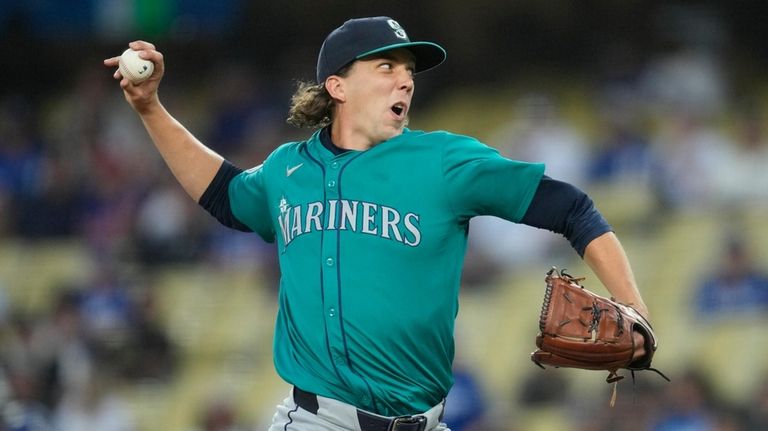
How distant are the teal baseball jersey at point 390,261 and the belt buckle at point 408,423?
0.09 feet

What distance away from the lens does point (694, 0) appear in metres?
9.38

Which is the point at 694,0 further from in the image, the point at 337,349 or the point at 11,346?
the point at 337,349

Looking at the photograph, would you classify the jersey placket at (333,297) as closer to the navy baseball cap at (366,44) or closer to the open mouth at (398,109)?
the open mouth at (398,109)

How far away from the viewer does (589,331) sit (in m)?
3.29

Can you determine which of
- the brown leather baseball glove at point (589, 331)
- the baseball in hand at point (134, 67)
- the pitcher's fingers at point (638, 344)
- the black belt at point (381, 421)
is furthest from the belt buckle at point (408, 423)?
the baseball in hand at point (134, 67)

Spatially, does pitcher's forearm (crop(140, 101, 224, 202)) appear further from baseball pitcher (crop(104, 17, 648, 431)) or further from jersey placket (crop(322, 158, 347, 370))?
jersey placket (crop(322, 158, 347, 370))

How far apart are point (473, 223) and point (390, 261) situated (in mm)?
5080

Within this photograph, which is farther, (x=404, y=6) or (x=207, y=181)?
(x=404, y=6)

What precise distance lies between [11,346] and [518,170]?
21.6 ft

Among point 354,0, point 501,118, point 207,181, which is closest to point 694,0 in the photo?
point 501,118

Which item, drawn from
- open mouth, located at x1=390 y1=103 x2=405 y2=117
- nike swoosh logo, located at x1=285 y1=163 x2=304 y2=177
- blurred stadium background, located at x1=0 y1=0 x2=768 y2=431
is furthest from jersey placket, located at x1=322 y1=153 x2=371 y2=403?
blurred stadium background, located at x1=0 y1=0 x2=768 y2=431

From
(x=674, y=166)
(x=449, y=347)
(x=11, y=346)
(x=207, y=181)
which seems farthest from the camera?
(x=11, y=346)

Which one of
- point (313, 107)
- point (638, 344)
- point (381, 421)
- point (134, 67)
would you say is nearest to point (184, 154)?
point (134, 67)

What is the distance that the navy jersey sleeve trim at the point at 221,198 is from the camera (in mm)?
3912
